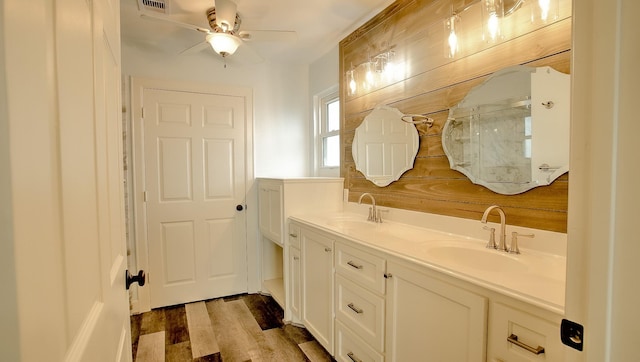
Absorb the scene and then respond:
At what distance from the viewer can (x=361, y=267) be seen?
5.54 ft

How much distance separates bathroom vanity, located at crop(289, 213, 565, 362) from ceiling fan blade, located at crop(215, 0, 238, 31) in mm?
1499

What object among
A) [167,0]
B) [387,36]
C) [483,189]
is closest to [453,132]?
[483,189]

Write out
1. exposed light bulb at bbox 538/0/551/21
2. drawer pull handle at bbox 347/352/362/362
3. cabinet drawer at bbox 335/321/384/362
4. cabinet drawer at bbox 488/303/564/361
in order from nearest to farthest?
cabinet drawer at bbox 488/303/564/361
exposed light bulb at bbox 538/0/551/21
cabinet drawer at bbox 335/321/384/362
drawer pull handle at bbox 347/352/362/362

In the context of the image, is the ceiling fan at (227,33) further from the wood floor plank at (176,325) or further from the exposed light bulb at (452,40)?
the wood floor plank at (176,325)

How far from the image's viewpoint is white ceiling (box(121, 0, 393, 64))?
2230 millimetres

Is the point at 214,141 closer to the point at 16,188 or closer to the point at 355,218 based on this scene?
the point at 355,218

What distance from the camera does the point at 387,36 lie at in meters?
2.29

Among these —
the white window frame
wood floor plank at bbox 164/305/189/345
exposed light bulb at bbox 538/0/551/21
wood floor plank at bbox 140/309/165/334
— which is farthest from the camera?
the white window frame

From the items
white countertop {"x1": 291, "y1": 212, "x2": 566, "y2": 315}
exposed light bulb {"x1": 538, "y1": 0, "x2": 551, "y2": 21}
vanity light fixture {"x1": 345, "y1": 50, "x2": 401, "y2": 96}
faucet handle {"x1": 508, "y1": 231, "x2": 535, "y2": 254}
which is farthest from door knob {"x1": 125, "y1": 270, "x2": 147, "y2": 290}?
vanity light fixture {"x1": 345, "y1": 50, "x2": 401, "y2": 96}

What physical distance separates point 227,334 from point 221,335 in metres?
0.05

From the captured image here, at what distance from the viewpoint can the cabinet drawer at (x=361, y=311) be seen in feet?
5.10

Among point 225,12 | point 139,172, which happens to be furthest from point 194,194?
point 225,12

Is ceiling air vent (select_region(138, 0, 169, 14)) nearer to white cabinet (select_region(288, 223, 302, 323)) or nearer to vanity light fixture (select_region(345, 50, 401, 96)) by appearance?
vanity light fixture (select_region(345, 50, 401, 96))

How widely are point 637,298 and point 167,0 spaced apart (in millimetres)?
2649
